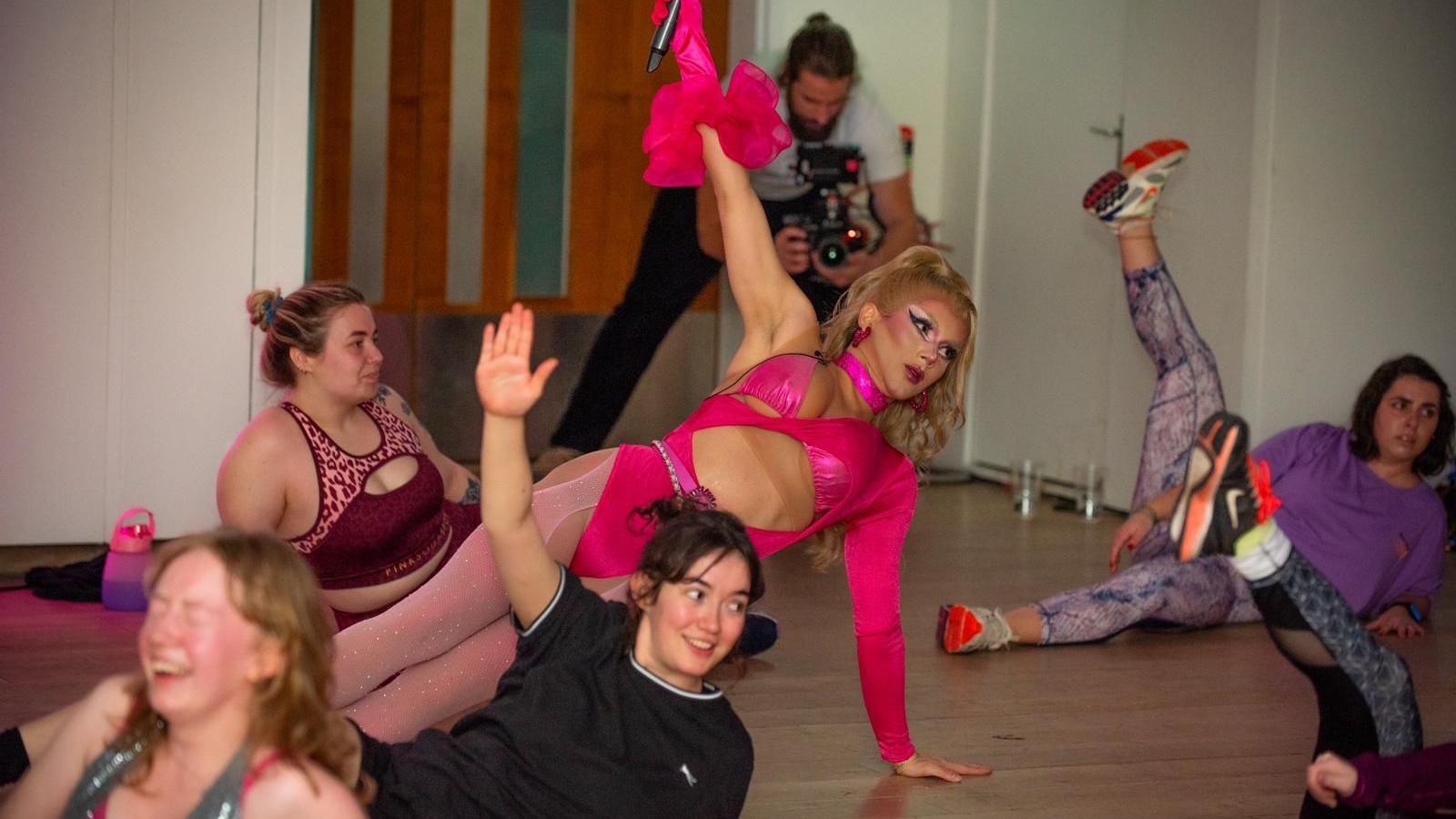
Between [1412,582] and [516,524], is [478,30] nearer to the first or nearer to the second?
[1412,582]

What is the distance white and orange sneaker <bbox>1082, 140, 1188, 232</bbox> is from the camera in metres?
4.31

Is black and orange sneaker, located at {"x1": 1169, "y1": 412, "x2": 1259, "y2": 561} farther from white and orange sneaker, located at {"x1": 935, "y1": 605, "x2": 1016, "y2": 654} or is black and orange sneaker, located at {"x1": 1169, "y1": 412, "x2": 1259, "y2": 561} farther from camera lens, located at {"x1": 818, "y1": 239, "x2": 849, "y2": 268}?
camera lens, located at {"x1": 818, "y1": 239, "x2": 849, "y2": 268}

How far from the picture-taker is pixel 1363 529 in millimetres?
4203

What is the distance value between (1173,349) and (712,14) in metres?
3.10

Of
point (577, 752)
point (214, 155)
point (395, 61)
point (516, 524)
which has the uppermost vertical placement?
point (395, 61)

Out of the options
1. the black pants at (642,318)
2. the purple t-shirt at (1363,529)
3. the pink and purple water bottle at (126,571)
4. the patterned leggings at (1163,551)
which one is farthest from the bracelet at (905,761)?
the black pants at (642,318)

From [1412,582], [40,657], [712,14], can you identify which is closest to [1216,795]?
[1412,582]

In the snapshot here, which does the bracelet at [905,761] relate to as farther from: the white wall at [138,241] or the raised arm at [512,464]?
the white wall at [138,241]

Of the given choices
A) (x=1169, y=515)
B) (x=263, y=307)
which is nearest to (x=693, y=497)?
(x=263, y=307)

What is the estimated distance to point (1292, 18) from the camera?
5262mm

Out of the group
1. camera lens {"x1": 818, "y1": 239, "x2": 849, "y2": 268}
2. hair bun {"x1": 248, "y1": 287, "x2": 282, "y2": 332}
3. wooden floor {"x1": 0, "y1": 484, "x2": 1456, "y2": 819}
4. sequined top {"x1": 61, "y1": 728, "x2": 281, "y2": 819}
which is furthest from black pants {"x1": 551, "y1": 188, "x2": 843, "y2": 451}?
sequined top {"x1": 61, "y1": 728, "x2": 281, "y2": 819}

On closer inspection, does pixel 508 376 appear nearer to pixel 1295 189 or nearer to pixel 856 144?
pixel 856 144

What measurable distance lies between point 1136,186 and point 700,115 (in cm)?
192

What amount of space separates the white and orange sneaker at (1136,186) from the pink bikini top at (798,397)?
1904 mm
